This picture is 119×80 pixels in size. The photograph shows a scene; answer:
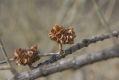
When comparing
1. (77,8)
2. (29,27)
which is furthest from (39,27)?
(77,8)

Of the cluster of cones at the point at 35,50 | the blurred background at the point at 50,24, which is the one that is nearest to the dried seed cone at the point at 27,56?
the cluster of cones at the point at 35,50

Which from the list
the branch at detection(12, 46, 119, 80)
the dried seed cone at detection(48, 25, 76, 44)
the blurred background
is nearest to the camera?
the branch at detection(12, 46, 119, 80)

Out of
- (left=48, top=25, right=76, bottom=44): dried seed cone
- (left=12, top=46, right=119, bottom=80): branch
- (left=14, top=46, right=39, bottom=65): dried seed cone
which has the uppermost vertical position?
(left=48, top=25, right=76, bottom=44): dried seed cone

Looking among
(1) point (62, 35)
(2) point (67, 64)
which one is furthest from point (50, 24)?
(2) point (67, 64)

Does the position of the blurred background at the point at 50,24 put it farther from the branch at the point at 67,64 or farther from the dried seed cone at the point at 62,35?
the branch at the point at 67,64

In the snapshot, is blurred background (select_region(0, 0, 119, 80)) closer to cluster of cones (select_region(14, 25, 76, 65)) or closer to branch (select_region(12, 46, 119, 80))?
cluster of cones (select_region(14, 25, 76, 65))

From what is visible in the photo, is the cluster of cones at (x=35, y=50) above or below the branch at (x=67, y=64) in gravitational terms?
above

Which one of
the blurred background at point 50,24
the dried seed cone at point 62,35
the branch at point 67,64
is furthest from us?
the blurred background at point 50,24

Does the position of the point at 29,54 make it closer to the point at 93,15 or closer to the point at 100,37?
the point at 100,37

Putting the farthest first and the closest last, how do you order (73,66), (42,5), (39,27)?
(42,5) → (39,27) → (73,66)

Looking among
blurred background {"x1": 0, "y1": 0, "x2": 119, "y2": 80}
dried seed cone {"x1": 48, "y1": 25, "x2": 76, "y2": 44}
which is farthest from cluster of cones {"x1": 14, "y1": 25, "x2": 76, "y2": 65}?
blurred background {"x1": 0, "y1": 0, "x2": 119, "y2": 80}

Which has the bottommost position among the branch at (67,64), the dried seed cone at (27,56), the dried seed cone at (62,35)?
the branch at (67,64)
